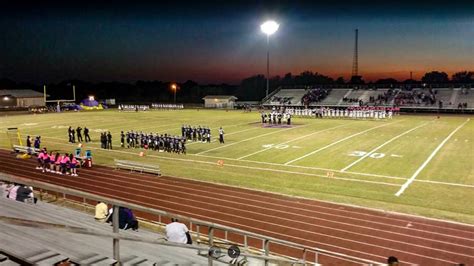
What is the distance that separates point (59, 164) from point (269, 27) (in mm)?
34433

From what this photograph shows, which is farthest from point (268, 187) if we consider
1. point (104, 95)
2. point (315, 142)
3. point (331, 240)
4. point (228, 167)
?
point (104, 95)

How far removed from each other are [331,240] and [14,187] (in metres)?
8.95

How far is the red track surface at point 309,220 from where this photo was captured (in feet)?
33.6

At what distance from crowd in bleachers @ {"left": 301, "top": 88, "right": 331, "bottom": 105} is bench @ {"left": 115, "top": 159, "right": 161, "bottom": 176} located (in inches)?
2026

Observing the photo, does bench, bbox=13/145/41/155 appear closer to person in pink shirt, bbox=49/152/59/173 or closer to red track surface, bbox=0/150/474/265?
person in pink shirt, bbox=49/152/59/173

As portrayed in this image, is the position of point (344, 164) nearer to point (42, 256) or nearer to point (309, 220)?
point (309, 220)

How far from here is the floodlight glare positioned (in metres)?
47.8

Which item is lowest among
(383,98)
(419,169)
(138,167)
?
(419,169)

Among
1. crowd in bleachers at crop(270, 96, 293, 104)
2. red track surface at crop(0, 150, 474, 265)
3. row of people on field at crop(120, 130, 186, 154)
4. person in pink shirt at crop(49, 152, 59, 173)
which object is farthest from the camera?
crowd in bleachers at crop(270, 96, 293, 104)

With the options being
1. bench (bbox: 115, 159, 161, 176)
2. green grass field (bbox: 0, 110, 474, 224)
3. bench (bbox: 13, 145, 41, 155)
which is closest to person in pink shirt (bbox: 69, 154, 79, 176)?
bench (bbox: 115, 159, 161, 176)

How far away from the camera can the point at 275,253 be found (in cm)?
1007

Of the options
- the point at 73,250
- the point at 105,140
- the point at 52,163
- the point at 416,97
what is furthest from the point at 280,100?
the point at 73,250

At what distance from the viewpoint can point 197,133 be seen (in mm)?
30375

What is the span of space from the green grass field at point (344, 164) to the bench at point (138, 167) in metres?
0.68
